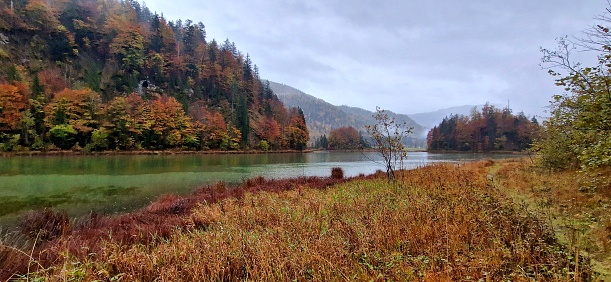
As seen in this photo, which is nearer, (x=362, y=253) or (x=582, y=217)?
(x=362, y=253)

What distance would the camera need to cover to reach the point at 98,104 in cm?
5491

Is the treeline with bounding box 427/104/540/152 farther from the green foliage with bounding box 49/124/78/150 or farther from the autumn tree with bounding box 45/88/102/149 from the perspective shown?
the green foliage with bounding box 49/124/78/150

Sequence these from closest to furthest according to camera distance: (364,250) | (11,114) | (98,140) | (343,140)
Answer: (364,250) → (11,114) → (98,140) → (343,140)

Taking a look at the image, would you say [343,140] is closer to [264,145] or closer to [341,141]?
[341,141]

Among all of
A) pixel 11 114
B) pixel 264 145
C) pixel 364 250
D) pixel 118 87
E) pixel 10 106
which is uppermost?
pixel 118 87

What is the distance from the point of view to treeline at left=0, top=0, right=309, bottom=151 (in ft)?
161

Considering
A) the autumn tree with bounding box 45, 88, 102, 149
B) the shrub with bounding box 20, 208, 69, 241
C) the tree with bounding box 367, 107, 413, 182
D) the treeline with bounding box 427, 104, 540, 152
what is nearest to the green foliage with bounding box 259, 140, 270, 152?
the autumn tree with bounding box 45, 88, 102, 149

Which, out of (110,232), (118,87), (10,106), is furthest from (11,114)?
(110,232)

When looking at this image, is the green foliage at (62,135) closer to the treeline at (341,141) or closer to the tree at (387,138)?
the tree at (387,138)

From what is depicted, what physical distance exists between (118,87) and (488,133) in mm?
127914

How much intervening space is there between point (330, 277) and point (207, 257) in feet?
6.61

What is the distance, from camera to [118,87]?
231ft

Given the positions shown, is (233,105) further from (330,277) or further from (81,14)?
(330,277)

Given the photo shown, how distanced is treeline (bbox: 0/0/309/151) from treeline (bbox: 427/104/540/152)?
67.2m
